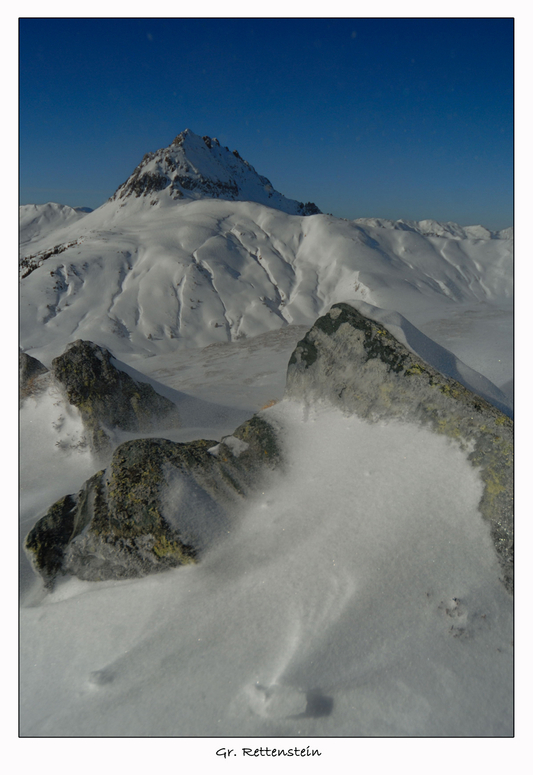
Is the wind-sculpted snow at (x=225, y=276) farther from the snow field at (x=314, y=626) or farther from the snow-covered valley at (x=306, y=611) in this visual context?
the snow field at (x=314, y=626)

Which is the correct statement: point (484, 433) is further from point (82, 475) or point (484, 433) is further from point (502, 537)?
point (82, 475)

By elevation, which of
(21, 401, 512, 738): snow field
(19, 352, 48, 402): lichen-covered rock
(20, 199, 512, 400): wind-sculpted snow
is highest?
(20, 199, 512, 400): wind-sculpted snow

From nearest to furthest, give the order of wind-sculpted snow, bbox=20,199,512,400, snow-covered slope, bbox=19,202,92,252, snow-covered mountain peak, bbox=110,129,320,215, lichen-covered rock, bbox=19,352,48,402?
lichen-covered rock, bbox=19,352,48,402 < wind-sculpted snow, bbox=20,199,512,400 < snow-covered mountain peak, bbox=110,129,320,215 < snow-covered slope, bbox=19,202,92,252

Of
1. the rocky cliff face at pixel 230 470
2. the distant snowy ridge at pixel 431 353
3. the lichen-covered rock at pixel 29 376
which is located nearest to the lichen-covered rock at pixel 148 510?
the rocky cliff face at pixel 230 470

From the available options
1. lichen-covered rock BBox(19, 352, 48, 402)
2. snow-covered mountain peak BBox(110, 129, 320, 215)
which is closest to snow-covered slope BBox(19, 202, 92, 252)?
snow-covered mountain peak BBox(110, 129, 320, 215)

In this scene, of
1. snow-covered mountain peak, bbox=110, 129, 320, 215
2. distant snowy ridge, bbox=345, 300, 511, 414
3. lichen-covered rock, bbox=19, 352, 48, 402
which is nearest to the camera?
distant snowy ridge, bbox=345, 300, 511, 414

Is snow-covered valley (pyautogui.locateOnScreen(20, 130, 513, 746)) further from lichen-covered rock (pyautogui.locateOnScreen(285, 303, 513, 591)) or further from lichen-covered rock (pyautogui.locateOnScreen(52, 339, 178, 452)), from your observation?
lichen-covered rock (pyautogui.locateOnScreen(52, 339, 178, 452))
